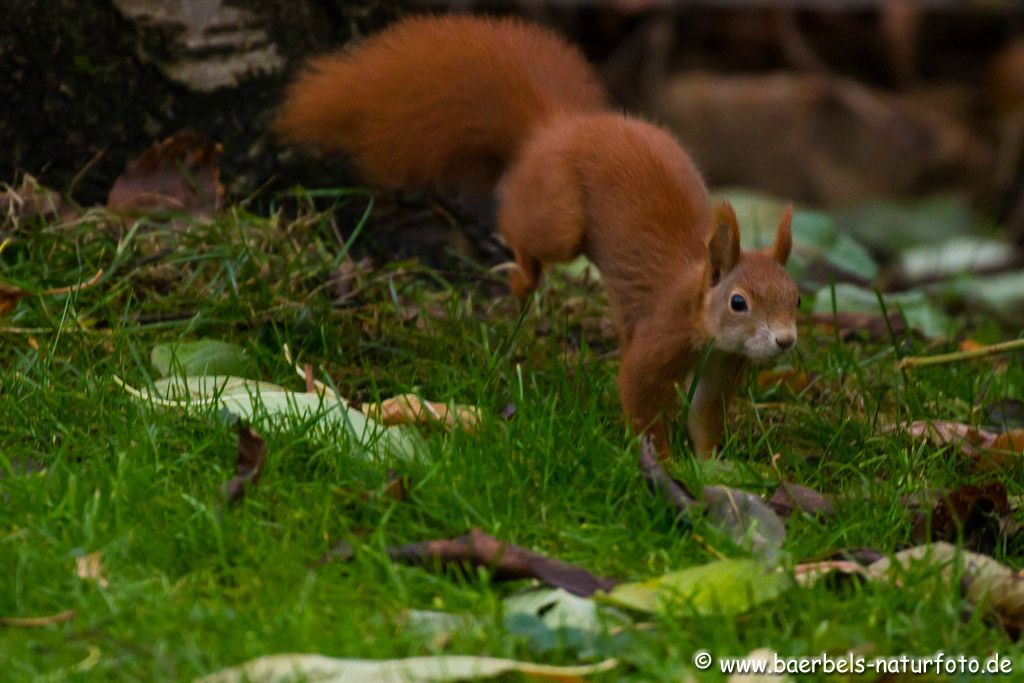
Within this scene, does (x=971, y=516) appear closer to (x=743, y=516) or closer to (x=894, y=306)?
(x=743, y=516)

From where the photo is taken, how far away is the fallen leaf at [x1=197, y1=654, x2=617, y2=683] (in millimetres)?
2055

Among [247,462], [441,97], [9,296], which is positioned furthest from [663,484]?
[9,296]

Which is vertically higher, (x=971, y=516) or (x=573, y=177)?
(x=573, y=177)

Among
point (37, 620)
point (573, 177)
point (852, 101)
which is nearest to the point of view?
point (37, 620)

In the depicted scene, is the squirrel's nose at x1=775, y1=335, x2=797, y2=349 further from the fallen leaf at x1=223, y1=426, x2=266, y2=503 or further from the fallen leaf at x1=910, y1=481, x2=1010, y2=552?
the fallen leaf at x1=223, y1=426, x2=266, y2=503

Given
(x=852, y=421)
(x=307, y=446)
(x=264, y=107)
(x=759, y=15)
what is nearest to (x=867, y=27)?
(x=759, y=15)

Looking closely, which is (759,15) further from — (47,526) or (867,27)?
(47,526)

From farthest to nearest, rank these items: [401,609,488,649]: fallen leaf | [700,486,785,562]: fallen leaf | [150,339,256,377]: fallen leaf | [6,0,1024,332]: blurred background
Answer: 1. [6,0,1024,332]: blurred background
2. [150,339,256,377]: fallen leaf
3. [700,486,785,562]: fallen leaf
4. [401,609,488,649]: fallen leaf

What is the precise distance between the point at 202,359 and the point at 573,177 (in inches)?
35.5

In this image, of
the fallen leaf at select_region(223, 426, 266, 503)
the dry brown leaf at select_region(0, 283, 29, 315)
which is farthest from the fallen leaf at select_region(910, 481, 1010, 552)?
the dry brown leaf at select_region(0, 283, 29, 315)

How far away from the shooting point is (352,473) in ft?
9.02

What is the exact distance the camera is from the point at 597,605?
7.54 feet

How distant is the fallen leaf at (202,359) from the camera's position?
3.20 metres

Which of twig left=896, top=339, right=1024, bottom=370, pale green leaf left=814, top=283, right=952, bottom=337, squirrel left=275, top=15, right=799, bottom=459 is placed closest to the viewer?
squirrel left=275, top=15, right=799, bottom=459
